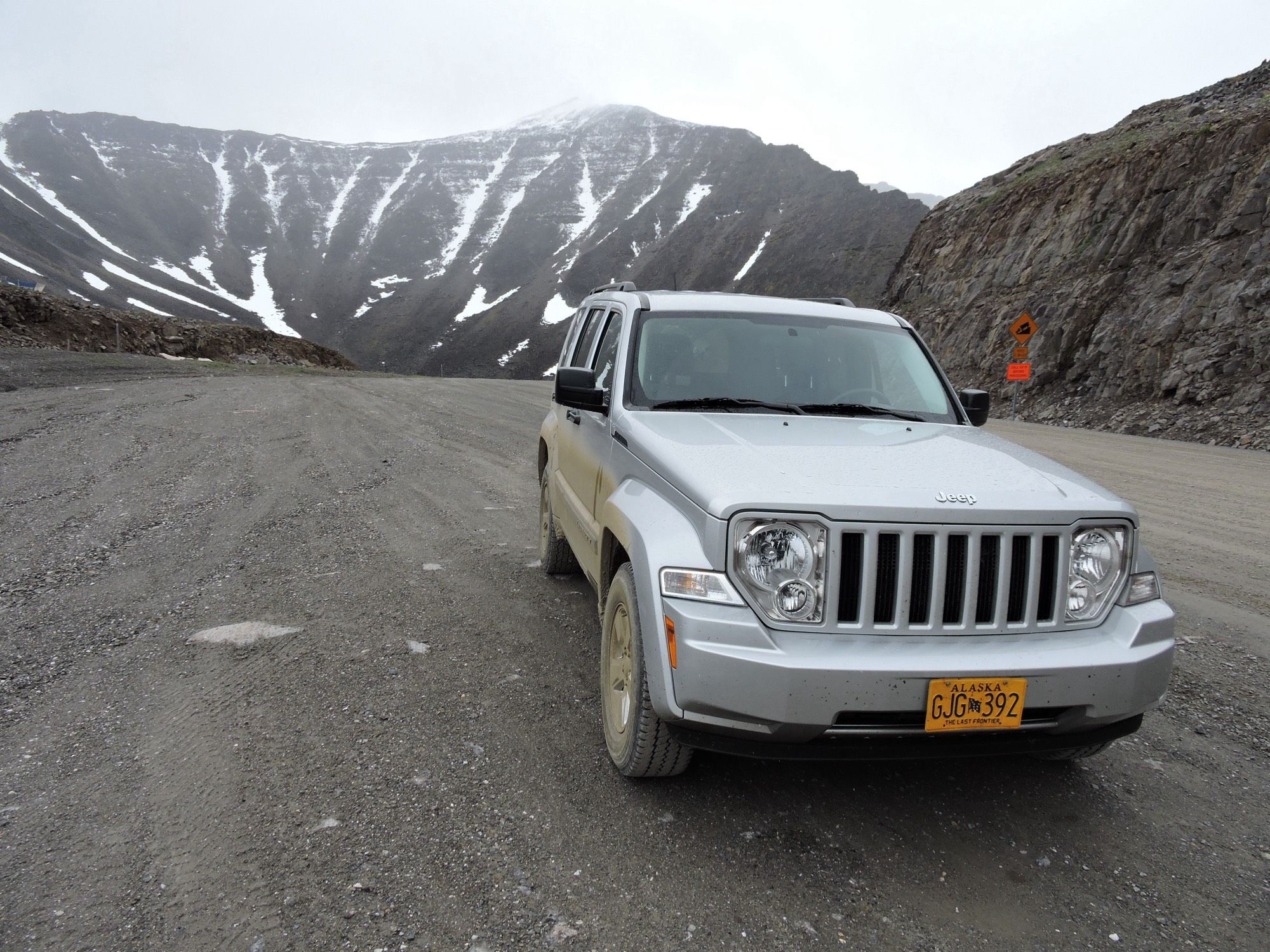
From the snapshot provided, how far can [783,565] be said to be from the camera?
2.66 meters

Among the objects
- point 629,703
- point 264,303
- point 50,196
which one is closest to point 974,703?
point 629,703

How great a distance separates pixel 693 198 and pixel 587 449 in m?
146

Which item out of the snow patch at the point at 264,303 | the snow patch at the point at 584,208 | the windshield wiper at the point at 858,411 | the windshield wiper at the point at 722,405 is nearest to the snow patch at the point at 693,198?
the snow patch at the point at 584,208

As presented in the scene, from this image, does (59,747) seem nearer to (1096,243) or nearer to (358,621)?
(358,621)

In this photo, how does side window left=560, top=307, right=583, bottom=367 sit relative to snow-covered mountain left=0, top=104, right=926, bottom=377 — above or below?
below

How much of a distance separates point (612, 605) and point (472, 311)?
11173 centimetres

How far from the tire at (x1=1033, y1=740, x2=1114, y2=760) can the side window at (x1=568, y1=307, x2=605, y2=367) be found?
3321 millimetres

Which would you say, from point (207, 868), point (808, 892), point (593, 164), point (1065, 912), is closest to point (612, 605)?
point (808, 892)

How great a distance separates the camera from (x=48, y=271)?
8956cm

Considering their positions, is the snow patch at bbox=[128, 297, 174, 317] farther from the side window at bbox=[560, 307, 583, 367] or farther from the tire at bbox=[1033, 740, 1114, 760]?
the tire at bbox=[1033, 740, 1114, 760]

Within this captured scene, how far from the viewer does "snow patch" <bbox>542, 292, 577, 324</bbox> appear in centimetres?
9941

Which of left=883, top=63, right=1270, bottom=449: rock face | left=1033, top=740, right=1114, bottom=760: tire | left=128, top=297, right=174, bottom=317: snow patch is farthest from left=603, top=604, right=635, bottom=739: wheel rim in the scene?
left=128, top=297, right=174, bottom=317: snow patch

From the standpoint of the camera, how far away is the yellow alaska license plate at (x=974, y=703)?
2.54m

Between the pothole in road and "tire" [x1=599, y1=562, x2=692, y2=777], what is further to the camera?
the pothole in road
